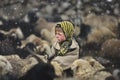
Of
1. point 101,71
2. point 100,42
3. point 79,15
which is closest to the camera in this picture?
point 101,71

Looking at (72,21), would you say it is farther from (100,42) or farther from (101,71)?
(101,71)

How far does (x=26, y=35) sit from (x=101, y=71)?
1.24m

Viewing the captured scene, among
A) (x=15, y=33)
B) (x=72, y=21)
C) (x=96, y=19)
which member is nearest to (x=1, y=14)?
(x=15, y=33)

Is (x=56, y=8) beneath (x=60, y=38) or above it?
above

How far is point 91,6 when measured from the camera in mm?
5598

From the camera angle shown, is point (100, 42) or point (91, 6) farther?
point (91, 6)

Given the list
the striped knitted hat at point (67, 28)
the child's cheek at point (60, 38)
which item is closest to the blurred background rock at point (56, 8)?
the striped knitted hat at point (67, 28)

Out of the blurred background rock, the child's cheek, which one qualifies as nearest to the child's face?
the child's cheek

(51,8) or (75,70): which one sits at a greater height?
(51,8)

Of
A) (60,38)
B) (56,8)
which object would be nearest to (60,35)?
(60,38)

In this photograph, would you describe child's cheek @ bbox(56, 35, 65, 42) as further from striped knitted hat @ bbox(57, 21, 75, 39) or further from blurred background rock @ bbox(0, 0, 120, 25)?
blurred background rock @ bbox(0, 0, 120, 25)

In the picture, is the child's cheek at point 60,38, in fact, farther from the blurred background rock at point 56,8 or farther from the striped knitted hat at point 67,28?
the blurred background rock at point 56,8

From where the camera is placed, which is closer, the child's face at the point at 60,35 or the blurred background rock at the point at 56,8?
the child's face at the point at 60,35

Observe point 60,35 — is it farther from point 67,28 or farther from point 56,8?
point 56,8
